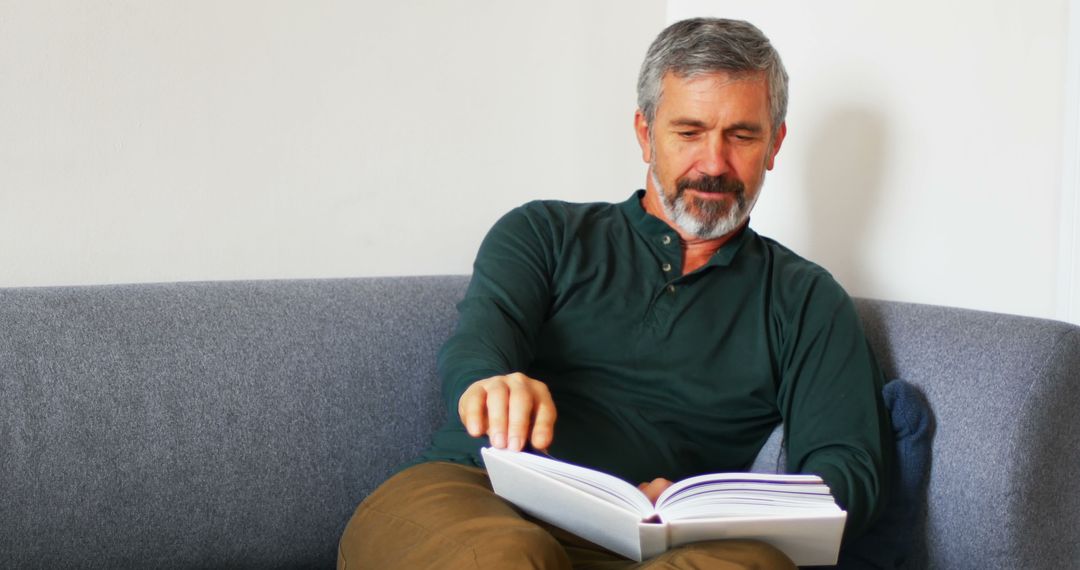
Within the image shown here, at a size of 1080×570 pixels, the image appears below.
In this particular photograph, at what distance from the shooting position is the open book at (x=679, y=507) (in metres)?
1.12

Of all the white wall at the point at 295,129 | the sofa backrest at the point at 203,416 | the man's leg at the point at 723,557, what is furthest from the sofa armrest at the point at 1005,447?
the white wall at the point at 295,129

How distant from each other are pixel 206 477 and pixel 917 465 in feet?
3.39

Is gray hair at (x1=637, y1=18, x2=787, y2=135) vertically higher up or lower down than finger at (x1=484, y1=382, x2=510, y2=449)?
higher up

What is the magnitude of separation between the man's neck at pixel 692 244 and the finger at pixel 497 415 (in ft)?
2.14

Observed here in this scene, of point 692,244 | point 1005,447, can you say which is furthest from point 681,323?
point 1005,447

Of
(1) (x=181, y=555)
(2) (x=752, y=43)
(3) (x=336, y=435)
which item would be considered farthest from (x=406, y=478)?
(2) (x=752, y=43)

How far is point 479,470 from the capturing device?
1.57 meters

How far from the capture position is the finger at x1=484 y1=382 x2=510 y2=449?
1.23m

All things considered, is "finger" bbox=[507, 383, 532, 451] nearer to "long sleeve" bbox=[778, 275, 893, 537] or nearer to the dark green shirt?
the dark green shirt

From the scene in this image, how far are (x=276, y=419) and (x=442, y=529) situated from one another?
0.51 metres

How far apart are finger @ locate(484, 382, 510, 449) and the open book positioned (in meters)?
0.04

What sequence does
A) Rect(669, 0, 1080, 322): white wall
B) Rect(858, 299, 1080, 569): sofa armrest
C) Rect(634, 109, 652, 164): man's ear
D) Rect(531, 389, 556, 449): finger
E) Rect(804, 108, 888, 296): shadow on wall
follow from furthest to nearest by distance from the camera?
Rect(804, 108, 888, 296): shadow on wall, Rect(634, 109, 652, 164): man's ear, Rect(669, 0, 1080, 322): white wall, Rect(858, 299, 1080, 569): sofa armrest, Rect(531, 389, 556, 449): finger

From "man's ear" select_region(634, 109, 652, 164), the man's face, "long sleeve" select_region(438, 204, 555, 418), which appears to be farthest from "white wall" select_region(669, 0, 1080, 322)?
"long sleeve" select_region(438, 204, 555, 418)

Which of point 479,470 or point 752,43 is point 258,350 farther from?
point 752,43
